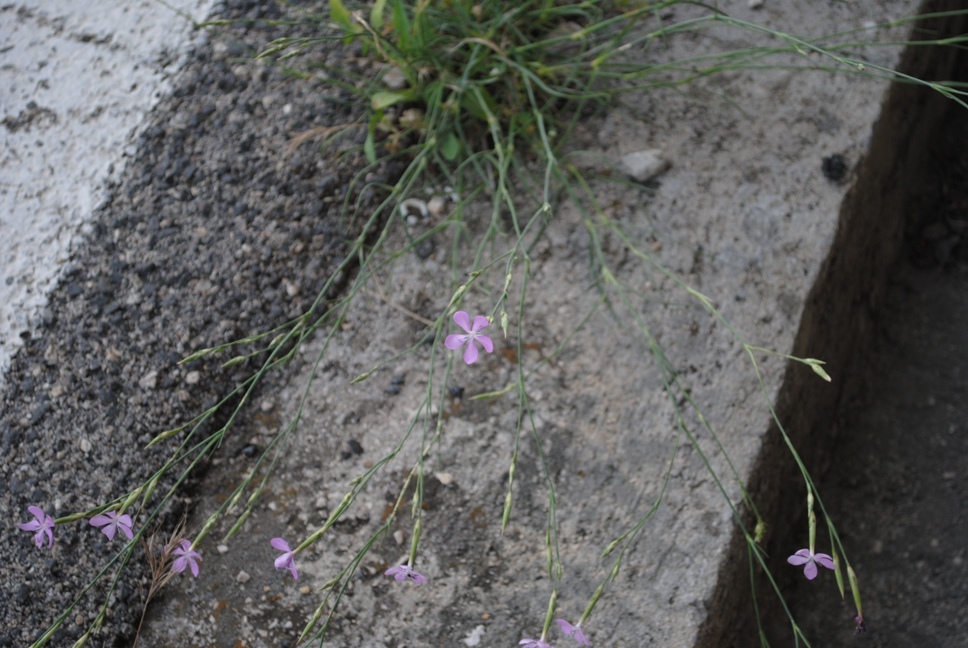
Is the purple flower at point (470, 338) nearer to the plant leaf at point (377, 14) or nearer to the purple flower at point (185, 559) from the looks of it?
the purple flower at point (185, 559)

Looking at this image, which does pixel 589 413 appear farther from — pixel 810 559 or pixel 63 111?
pixel 63 111

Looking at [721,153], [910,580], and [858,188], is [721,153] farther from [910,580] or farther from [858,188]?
[910,580]

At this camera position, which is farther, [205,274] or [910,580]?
[910,580]

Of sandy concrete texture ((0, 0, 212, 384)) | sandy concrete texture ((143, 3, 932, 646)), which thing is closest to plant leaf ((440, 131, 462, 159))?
sandy concrete texture ((143, 3, 932, 646))

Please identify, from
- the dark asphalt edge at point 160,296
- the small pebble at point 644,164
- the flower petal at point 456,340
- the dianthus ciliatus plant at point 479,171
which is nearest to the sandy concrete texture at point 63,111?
the dark asphalt edge at point 160,296

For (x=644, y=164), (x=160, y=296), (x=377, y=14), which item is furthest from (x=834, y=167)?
(x=160, y=296)

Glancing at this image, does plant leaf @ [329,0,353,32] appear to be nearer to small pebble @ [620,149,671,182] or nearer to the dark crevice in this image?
small pebble @ [620,149,671,182]

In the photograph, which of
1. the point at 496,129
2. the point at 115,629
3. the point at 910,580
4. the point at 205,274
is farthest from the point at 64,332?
the point at 910,580

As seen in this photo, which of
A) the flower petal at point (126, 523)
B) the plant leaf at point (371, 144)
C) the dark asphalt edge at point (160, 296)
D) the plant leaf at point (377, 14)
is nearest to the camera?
the flower petal at point (126, 523)

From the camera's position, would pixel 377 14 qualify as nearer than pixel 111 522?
No
